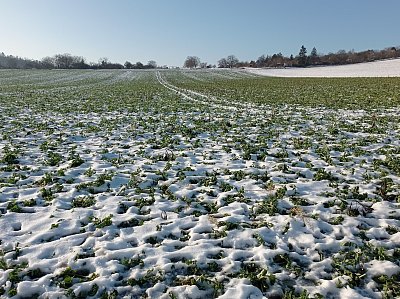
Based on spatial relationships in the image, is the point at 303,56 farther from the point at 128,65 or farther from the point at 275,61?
the point at 128,65

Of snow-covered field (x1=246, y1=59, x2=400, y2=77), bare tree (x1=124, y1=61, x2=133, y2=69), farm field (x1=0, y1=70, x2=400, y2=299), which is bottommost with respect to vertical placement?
farm field (x1=0, y1=70, x2=400, y2=299)

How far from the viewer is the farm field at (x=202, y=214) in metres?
4.75

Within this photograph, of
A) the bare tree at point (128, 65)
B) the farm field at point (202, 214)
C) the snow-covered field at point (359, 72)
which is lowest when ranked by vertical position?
the farm field at point (202, 214)

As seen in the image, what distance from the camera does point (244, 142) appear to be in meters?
11.9

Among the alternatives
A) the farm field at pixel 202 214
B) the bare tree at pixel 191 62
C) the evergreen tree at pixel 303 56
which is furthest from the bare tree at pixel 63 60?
the farm field at pixel 202 214

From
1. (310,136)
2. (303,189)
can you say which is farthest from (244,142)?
(303,189)

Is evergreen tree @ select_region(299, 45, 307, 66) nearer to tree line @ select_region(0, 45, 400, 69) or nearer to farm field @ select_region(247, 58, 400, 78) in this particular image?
tree line @ select_region(0, 45, 400, 69)

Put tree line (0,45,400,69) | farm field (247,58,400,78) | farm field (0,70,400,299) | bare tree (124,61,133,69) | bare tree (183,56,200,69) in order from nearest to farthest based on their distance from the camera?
farm field (0,70,400,299) → farm field (247,58,400,78) → tree line (0,45,400,69) → bare tree (124,61,133,69) → bare tree (183,56,200,69)

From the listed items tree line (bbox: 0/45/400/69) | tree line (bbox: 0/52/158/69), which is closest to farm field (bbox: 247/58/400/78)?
tree line (bbox: 0/45/400/69)

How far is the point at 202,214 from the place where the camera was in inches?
265

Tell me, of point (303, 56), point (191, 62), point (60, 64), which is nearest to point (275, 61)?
point (303, 56)

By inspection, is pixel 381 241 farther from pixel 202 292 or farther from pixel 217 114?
pixel 217 114

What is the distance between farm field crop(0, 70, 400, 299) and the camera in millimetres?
4754

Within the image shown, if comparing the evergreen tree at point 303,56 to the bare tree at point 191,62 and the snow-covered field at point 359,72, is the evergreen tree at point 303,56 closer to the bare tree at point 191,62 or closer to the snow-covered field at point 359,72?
the snow-covered field at point 359,72
